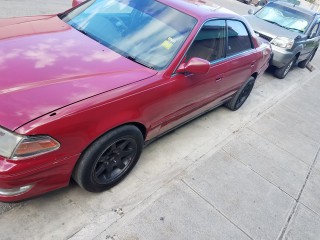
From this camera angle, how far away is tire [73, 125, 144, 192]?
243 centimetres

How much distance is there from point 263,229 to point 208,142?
1397 mm

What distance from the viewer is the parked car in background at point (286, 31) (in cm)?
702

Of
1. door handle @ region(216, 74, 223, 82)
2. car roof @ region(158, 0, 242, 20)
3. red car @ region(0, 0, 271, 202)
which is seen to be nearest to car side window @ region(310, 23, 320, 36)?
red car @ region(0, 0, 271, 202)

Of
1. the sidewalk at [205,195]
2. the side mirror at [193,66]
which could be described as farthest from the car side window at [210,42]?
the sidewalk at [205,195]

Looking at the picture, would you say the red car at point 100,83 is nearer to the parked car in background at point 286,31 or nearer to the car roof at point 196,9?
the car roof at point 196,9

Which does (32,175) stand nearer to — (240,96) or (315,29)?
(240,96)

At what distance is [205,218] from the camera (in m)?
2.92

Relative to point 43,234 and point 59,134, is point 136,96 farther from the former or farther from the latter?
point 43,234

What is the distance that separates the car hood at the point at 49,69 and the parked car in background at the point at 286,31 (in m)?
5.23

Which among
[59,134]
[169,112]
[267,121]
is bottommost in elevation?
[267,121]

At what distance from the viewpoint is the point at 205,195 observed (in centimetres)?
319

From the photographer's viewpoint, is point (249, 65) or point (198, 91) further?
point (249, 65)

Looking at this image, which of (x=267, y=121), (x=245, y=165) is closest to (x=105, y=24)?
(x=245, y=165)

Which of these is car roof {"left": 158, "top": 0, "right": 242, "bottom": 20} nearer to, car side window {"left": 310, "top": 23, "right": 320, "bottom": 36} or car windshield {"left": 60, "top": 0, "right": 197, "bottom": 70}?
car windshield {"left": 60, "top": 0, "right": 197, "bottom": 70}
